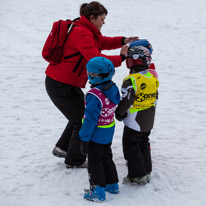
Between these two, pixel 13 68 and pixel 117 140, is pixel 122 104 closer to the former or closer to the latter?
pixel 117 140

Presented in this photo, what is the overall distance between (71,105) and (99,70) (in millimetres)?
943

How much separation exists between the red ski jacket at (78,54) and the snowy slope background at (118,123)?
1289 mm

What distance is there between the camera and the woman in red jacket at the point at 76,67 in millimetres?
4266

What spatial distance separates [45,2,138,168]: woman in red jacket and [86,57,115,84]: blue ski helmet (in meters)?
0.35

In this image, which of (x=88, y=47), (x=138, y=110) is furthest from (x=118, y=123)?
(x=88, y=47)

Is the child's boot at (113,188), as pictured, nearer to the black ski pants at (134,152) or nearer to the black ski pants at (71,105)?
the black ski pants at (134,152)

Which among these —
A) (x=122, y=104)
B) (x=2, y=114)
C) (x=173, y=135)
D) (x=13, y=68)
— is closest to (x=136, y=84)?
(x=122, y=104)

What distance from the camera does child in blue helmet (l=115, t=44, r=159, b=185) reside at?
414 cm

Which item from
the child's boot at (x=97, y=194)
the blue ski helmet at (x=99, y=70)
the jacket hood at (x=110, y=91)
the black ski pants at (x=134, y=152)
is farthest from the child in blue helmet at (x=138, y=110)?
the child's boot at (x=97, y=194)

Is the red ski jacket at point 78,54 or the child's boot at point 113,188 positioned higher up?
the red ski jacket at point 78,54

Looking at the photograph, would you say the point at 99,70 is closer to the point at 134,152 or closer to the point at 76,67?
the point at 76,67

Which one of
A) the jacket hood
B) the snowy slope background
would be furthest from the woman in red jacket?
the snowy slope background

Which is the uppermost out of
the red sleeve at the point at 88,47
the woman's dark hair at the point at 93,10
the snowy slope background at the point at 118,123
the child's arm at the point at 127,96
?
the woman's dark hair at the point at 93,10

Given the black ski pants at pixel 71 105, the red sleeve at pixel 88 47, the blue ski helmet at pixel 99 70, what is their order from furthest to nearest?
the black ski pants at pixel 71 105 → the red sleeve at pixel 88 47 → the blue ski helmet at pixel 99 70
